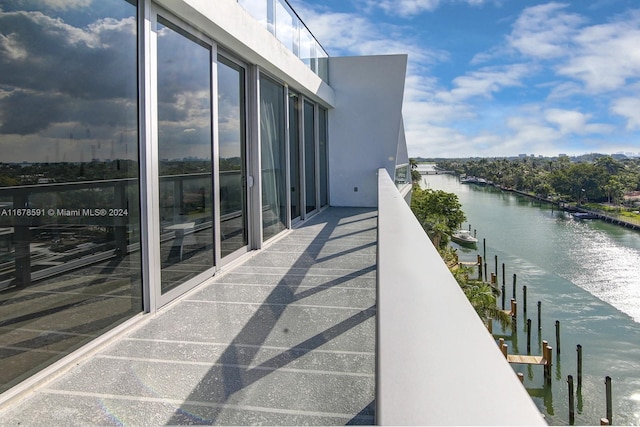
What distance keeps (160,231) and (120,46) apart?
4.30 ft

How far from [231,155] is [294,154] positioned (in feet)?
10.5

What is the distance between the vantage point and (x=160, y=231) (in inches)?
137

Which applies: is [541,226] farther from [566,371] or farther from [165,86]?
[165,86]

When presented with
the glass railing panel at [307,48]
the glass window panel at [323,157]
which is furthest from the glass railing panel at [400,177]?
the glass railing panel at [307,48]

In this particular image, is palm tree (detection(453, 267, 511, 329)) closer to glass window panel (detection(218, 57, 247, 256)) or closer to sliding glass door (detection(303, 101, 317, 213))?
sliding glass door (detection(303, 101, 317, 213))

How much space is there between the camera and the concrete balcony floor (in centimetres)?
210

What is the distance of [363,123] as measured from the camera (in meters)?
10.9

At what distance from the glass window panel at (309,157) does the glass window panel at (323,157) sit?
2.31 ft

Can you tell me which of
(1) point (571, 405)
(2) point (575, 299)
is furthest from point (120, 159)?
(2) point (575, 299)

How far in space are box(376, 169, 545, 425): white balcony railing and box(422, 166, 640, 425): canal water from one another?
3.08 metres

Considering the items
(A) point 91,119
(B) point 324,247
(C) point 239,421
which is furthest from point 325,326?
(B) point 324,247

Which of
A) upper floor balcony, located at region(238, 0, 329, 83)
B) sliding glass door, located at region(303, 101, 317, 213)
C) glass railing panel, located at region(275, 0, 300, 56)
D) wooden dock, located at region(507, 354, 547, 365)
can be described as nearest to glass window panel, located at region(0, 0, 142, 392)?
upper floor balcony, located at region(238, 0, 329, 83)

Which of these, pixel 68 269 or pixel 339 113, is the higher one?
pixel 339 113

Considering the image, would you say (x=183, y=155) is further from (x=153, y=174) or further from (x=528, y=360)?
(x=528, y=360)
